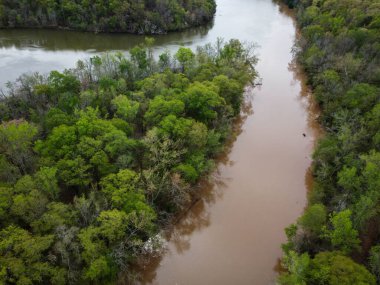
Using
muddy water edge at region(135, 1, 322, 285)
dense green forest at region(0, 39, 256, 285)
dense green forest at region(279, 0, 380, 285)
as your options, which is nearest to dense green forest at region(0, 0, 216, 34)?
dense green forest at region(0, 39, 256, 285)

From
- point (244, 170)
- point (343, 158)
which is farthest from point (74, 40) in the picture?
point (343, 158)

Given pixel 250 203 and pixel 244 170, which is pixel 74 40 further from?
pixel 250 203

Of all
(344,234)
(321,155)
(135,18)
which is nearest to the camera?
(344,234)

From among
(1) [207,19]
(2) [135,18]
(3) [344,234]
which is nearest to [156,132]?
(3) [344,234]

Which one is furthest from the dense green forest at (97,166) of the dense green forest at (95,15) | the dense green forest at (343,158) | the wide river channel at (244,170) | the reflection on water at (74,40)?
the dense green forest at (95,15)

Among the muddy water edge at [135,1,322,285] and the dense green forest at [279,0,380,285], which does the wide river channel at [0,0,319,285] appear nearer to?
the muddy water edge at [135,1,322,285]

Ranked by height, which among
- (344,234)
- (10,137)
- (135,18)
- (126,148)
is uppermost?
(135,18)

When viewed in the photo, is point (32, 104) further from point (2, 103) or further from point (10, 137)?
point (10, 137)
